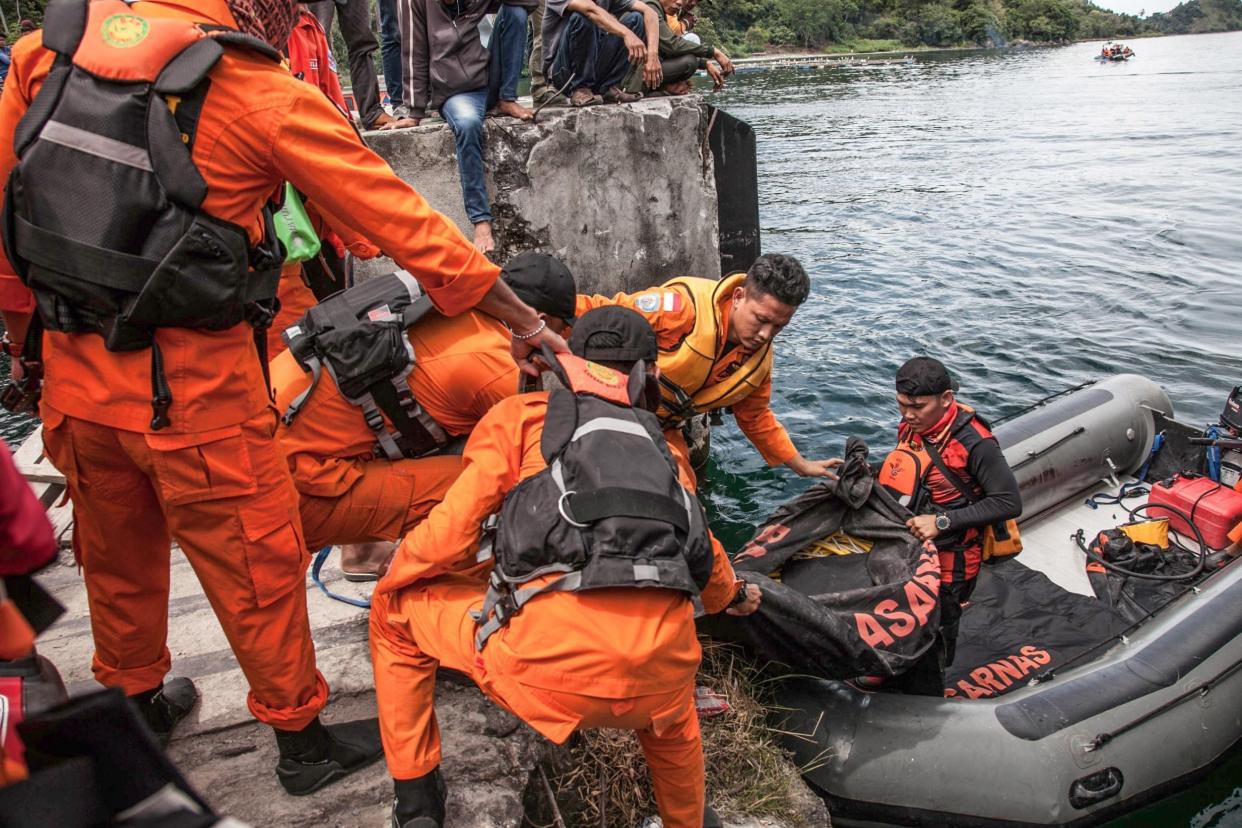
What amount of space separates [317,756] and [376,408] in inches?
41.4

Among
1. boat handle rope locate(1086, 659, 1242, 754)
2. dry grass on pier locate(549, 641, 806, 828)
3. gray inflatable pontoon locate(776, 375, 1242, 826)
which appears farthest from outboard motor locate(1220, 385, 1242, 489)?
dry grass on pier locate(549, 641, 806, 828)

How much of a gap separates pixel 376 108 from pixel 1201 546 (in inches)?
211

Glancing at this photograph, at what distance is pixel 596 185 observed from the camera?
5.41 m

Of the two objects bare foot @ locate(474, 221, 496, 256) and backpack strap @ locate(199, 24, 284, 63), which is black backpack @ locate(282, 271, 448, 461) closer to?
backpack strap @ locate(199, 24, 284, 63)

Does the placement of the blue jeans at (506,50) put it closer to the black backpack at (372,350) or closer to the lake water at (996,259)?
the black backpack at (372,350)

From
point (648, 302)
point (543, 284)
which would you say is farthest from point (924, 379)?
point (543, 284)

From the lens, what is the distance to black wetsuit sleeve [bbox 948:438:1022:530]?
13.6ft

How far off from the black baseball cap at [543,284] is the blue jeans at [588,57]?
8.51 feet

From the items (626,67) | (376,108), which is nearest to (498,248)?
(376,108)

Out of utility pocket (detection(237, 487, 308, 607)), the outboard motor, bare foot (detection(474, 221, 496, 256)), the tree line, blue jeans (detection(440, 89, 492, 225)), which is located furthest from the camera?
the tree line

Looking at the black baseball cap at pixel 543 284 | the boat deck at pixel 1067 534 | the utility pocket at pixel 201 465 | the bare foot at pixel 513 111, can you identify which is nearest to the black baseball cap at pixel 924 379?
the black baseball cap at pixel 543 284

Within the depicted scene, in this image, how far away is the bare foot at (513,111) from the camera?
5125mm

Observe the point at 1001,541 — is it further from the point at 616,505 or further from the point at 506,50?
the point at 506,50

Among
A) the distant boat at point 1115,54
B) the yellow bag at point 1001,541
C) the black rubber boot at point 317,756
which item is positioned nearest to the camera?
the black rubber boot at point 317,756
